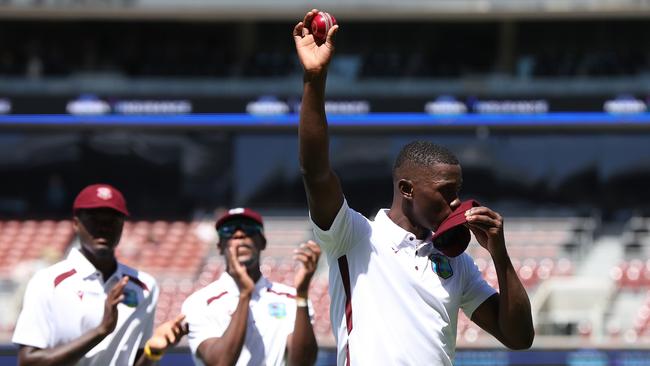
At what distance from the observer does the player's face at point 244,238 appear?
6.14 m

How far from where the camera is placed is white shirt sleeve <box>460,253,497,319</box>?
443 centimetres

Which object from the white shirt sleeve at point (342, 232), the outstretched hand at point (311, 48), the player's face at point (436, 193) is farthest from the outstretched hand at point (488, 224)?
the outstretched hand at point (311, 48)

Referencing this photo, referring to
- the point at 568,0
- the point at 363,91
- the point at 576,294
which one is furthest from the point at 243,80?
the point at 576,294

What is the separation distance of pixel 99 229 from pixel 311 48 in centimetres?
221

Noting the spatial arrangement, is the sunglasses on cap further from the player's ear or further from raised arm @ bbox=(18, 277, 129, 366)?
the player's ear

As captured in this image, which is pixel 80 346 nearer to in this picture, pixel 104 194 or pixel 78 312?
pixel 78 312

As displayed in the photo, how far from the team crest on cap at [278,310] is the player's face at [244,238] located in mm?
231

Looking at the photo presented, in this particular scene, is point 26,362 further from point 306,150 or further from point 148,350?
point 306,150

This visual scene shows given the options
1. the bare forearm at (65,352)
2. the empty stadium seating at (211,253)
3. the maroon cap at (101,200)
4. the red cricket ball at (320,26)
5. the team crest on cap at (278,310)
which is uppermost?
the red cricket ball at (320,26)

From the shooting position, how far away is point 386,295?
4168mm

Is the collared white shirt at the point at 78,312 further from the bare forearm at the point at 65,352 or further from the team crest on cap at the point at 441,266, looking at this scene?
the team crest on cap at the point at 441,266

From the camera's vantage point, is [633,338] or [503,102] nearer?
[633,338]

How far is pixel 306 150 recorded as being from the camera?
3.89 metres

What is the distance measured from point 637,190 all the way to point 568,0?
3782 mm
